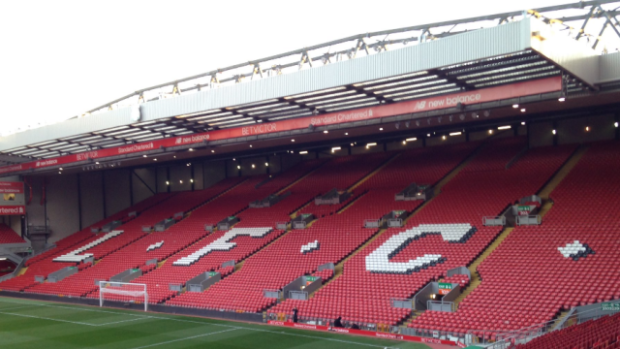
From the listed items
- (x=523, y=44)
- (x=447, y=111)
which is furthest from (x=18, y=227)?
(x=523, y=44)

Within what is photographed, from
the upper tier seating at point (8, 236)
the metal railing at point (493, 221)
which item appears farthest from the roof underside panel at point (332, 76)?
the upper tier seating at point (8, 236)

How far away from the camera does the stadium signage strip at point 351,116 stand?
2025 centimetres

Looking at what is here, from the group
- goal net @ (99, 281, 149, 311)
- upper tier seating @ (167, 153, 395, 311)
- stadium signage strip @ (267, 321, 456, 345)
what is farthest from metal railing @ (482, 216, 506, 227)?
goal net @ (99, 281, 149, 311)

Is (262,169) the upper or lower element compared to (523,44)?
lower

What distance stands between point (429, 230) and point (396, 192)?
6086 millimetres

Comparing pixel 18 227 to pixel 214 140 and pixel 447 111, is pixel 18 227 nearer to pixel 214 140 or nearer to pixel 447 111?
pixel 214 140

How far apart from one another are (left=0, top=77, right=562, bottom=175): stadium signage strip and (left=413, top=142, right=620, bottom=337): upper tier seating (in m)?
6.12

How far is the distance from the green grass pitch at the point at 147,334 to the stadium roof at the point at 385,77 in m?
9.30

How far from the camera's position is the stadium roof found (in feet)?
60.5

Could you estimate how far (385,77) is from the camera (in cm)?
2072

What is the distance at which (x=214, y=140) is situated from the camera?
3050cm

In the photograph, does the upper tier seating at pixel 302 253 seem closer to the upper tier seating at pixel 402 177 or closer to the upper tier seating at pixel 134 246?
the upper tier seating at pixel 402 177

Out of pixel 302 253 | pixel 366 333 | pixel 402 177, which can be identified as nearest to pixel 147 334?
pixel 366 333

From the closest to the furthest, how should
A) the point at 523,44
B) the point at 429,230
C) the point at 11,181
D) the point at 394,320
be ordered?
the point at 523,44, the point at 394,320, the point at 429,230, the point at 11,181
